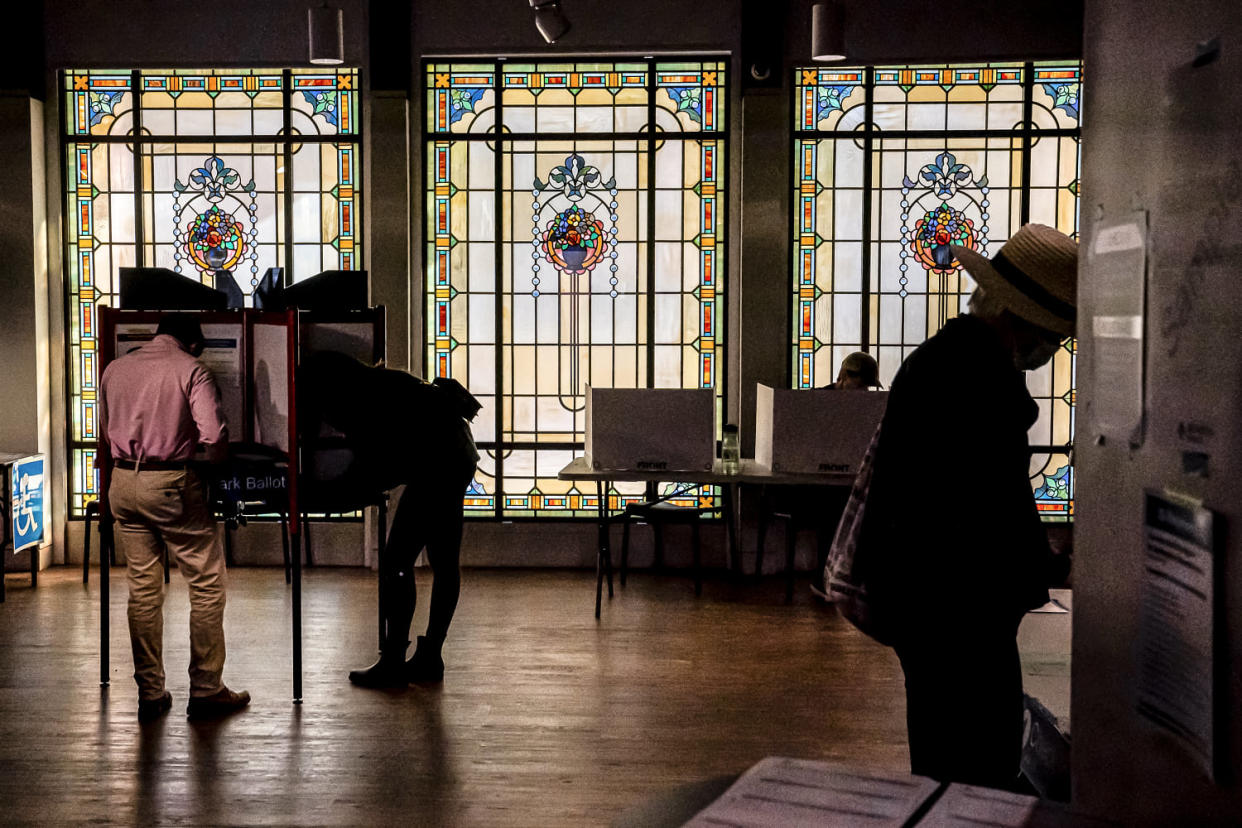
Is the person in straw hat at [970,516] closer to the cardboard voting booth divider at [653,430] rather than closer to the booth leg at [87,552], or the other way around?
the cardboard voting booth divider at [653,430]

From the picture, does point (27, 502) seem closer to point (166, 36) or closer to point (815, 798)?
point (166, 36)

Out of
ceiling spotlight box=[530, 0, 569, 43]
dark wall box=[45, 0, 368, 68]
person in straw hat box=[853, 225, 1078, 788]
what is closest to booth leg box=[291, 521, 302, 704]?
person in straw hat box=[853, 225, 1078, 788]

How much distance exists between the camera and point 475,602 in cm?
696

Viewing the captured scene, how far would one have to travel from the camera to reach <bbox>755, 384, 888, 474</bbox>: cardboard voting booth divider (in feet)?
21.2

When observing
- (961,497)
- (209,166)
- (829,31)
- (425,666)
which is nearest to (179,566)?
(425,666)

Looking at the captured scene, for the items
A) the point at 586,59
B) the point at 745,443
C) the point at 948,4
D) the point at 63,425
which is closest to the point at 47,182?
the point at 63,425

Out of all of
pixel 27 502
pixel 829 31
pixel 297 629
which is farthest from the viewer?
pixel 27 502

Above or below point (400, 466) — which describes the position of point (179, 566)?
below

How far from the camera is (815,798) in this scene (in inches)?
64.2

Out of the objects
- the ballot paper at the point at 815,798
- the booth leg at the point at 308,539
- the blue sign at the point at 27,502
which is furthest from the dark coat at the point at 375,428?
the ballot paper at the point at 815,798

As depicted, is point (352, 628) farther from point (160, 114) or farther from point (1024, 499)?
point (1024, 499)

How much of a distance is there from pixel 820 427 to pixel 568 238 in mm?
2220

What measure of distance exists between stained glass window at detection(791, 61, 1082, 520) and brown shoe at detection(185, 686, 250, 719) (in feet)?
13.9

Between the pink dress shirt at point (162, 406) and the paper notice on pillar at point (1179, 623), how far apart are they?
3.74m
